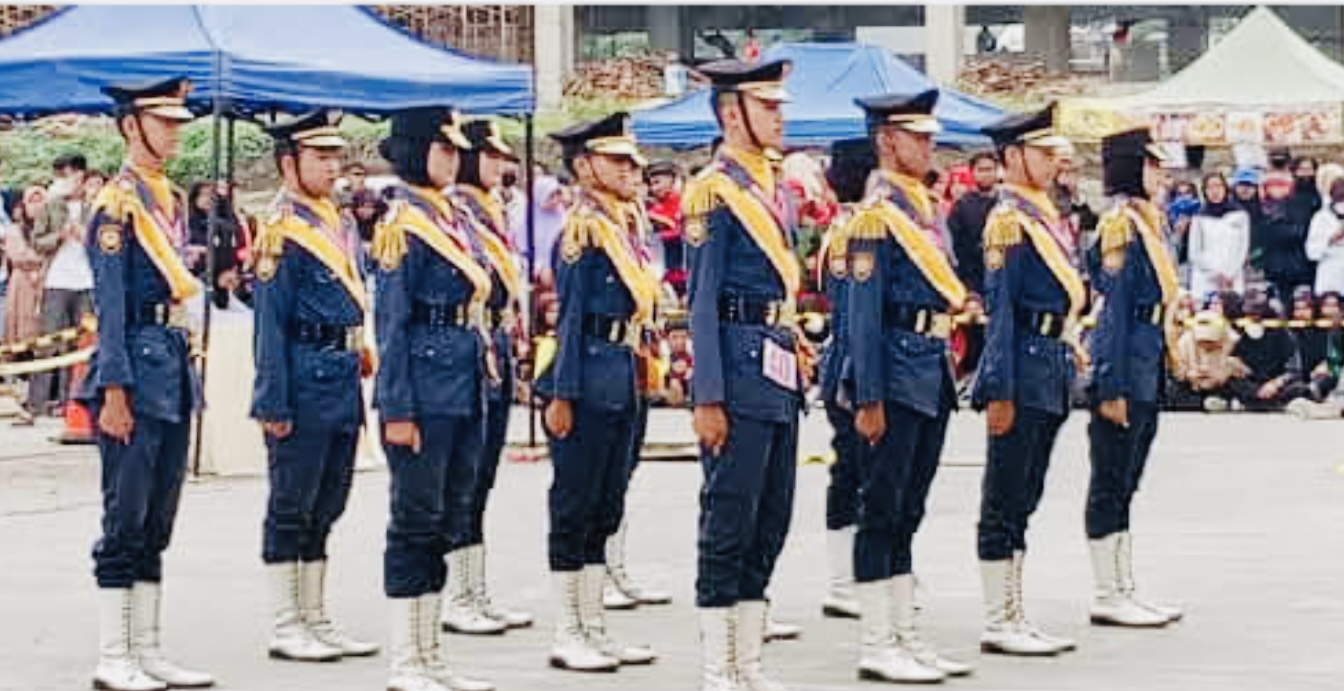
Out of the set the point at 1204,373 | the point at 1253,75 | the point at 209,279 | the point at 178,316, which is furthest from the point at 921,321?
the point at 1253,75

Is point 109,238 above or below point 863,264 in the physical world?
above

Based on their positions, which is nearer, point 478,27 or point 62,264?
point 62,264

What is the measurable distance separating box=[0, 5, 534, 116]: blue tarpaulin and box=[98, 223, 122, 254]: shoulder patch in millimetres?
6825

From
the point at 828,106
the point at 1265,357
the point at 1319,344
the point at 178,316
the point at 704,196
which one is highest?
the point at 828,106

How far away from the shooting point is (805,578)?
41.7ft

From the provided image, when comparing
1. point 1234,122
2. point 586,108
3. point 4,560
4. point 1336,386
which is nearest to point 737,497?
point 4,560

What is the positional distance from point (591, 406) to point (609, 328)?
31 cm

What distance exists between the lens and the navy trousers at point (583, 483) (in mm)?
10438

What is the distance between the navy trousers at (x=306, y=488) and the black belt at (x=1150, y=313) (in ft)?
9.79

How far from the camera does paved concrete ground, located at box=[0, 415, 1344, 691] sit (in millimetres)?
10211

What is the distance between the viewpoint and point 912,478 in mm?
10016

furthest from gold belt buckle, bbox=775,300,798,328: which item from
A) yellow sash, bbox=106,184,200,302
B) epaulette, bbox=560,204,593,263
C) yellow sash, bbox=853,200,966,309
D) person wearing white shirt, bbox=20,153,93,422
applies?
person wearing white shirt, bbox=20,153,93,422

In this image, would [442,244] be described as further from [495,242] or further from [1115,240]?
[1115,240]

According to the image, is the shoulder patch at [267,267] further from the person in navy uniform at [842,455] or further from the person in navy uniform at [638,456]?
the person in navy uniform at [842,455]
